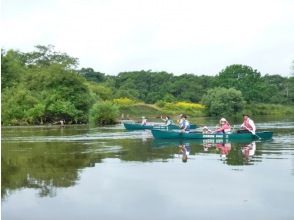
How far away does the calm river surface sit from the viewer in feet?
38.5

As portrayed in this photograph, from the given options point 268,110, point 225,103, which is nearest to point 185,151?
point 225,103

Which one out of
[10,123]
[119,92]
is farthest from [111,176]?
[119,92]

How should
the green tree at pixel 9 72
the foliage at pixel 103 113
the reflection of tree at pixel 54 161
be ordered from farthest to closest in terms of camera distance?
the green tree at pixel 9 72 < the foliage at pixel 103 113 < the reflection of tree at pixel 54 161

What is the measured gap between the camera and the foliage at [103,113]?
61.2 m

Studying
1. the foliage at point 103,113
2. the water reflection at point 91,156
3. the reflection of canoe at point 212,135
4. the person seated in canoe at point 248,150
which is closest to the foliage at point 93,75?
the foliage at point 103,113

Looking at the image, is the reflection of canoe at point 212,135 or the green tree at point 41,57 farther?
the green tree at point 41,57

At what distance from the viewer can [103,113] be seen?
61.4m

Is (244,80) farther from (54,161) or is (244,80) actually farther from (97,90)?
(54,161)

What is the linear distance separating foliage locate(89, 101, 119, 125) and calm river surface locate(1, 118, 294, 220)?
36067 mm

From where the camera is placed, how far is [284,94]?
114000 mm

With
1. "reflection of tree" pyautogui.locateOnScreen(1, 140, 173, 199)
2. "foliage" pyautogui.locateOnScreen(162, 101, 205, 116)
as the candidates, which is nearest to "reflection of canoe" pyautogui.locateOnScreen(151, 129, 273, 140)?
"reflection of tree" pyautogui.locateOnScreen(1, 140, 173, 199)

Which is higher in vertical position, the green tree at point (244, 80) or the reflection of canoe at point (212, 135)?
the green tree at point (244, 80)

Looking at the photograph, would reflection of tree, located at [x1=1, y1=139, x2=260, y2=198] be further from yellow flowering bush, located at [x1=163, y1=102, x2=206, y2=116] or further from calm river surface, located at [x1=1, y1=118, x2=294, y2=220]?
yellow flowering bush, located at [x1=163, y1=102, x2=206, y2=116]

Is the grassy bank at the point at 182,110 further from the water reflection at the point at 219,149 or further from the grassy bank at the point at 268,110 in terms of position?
the water reflection at the point at 219,149
